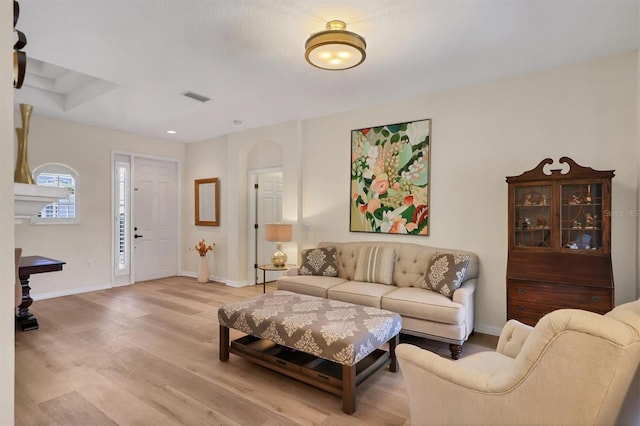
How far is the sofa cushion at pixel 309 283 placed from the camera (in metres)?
3.72

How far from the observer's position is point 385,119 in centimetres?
427

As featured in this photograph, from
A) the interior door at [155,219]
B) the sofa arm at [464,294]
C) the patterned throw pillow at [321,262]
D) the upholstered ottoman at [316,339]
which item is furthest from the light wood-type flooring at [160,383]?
the interior door at [155,219]

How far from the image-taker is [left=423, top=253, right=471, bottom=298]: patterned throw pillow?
3.26 meters

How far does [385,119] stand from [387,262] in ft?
5.81

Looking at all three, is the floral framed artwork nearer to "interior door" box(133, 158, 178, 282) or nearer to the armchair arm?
the armchair arm

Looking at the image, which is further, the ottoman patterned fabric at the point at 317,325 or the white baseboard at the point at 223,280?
the white baseboard at the point at 223,280

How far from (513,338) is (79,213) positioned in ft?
19.2

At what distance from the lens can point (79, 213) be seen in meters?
5.24

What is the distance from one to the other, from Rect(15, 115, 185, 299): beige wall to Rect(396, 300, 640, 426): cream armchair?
5.55m

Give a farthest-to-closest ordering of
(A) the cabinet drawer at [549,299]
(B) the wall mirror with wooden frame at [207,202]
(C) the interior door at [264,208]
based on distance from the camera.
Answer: (B) the wall mirror with wooden frame at [207,202], (C) the interior door at [264,208], (A) the cabinet drawer at [549,299]

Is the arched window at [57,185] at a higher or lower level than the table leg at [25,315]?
higher

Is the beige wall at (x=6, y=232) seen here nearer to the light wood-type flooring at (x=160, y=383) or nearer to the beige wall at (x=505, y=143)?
the light wood-type flooring at (x=160, y=383)

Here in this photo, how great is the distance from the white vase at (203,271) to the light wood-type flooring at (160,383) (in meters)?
1.99

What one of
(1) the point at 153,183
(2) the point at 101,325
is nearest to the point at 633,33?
(2) the point at 101,325
